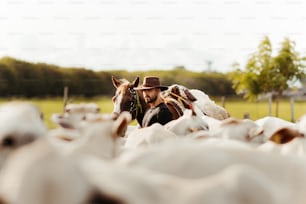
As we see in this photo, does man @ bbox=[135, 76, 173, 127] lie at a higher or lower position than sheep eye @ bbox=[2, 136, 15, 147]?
lower

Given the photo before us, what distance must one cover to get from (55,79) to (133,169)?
21.3m

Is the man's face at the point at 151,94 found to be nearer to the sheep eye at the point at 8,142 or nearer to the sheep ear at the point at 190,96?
the sheep ear at the point at 190,96

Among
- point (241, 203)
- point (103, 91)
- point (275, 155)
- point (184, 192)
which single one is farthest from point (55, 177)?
point (103, 91)

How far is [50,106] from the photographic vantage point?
54.7 feet

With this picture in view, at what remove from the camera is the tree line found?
21203mm

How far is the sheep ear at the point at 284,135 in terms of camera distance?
2.43 meters

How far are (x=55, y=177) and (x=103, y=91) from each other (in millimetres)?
20158

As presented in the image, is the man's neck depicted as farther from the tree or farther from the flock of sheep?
the tree

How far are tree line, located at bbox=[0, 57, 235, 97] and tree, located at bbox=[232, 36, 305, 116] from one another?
6.78ft

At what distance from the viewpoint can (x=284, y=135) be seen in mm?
2438

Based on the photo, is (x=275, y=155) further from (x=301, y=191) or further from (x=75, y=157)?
(x=75, y=157)

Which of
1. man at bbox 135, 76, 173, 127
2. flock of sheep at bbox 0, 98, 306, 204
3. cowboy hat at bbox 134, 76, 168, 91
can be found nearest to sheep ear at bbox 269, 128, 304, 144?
flock of sheep at bbox 0, 98, 306, 204

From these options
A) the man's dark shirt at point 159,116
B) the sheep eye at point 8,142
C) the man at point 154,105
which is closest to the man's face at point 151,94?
the man at point 154,105

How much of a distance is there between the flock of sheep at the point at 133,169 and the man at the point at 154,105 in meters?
3.01
